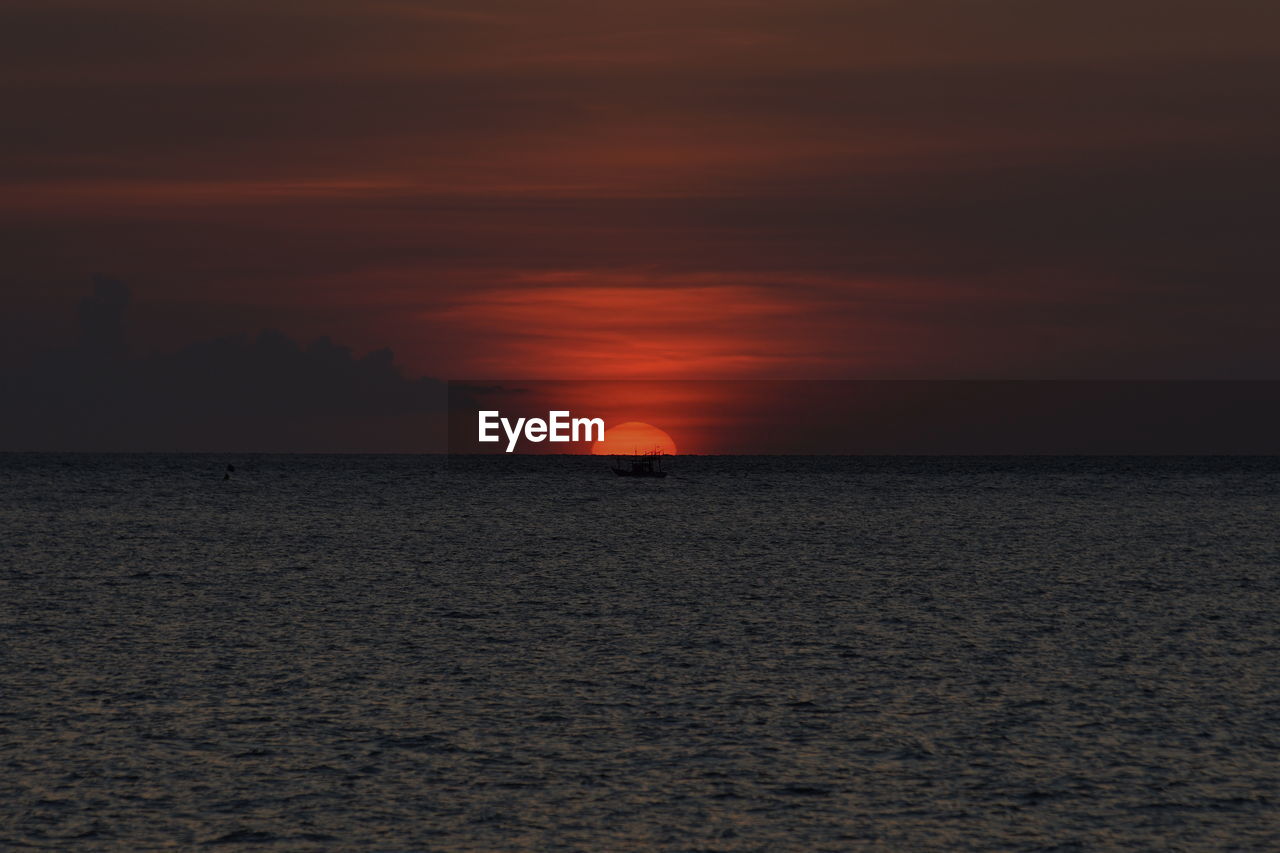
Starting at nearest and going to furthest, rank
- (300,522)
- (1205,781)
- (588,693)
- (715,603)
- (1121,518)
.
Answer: (1205,781), (588,693), (715,603), (300,522), (1121,518)

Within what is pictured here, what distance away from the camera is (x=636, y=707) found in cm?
4688

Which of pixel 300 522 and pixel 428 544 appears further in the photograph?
pixel 300 522

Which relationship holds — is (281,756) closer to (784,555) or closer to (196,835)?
(196,835)

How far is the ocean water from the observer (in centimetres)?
3400

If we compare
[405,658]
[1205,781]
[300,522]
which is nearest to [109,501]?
[300,522]

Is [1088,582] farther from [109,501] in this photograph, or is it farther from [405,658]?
[109,501]

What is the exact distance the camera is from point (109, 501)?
194 meters

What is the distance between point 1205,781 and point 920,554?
77.2 m

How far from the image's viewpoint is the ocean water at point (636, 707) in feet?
112

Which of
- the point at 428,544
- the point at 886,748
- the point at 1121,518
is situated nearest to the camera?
the point at 886,748

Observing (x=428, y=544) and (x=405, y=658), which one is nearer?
(x=405, y=658)

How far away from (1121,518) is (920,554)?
65.5 m

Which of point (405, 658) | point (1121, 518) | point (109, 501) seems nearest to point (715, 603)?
point (405, 658)

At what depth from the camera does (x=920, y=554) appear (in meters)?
114
